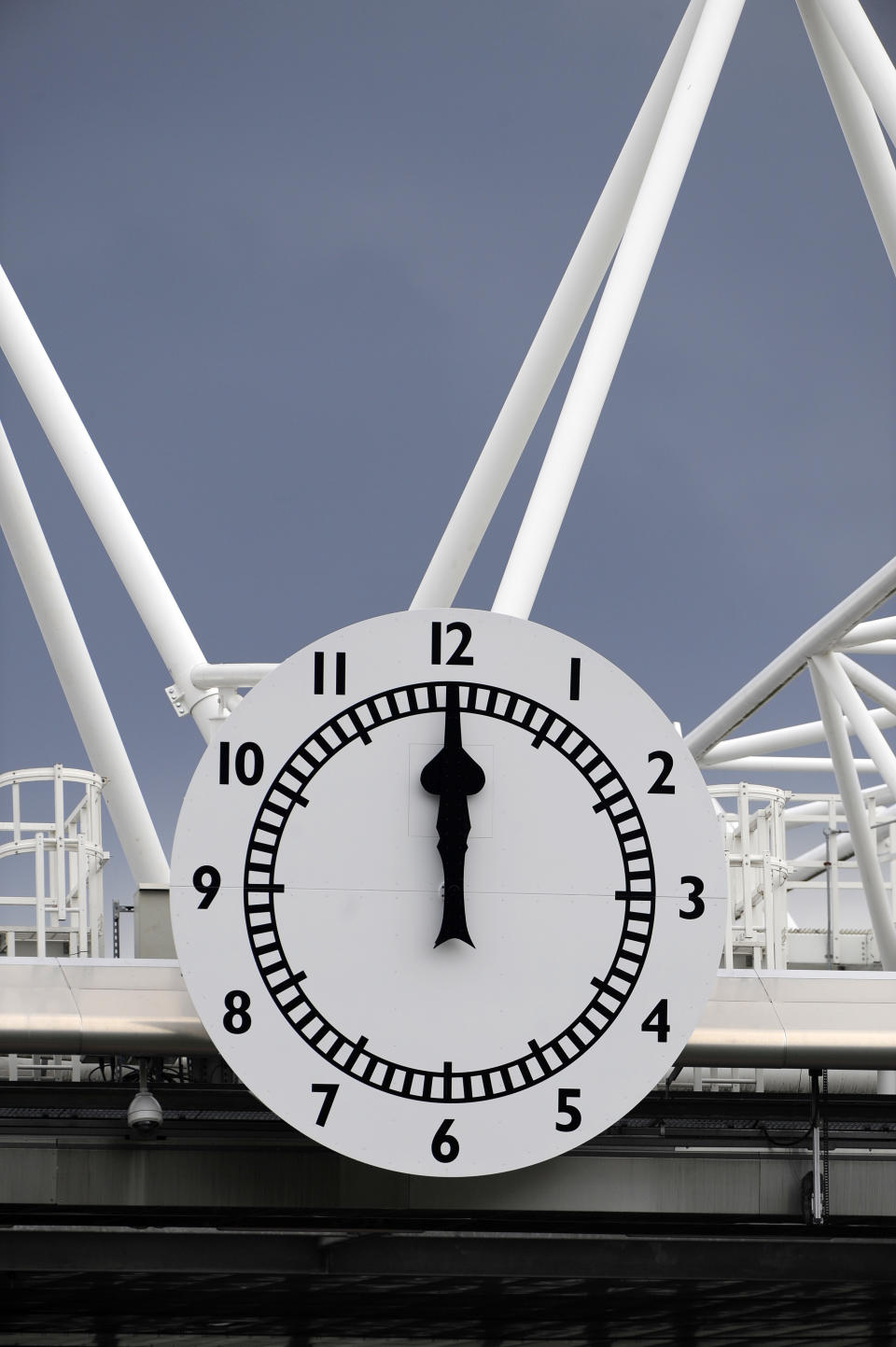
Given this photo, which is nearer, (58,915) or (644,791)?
(644,791)

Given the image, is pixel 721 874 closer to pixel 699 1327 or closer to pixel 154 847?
pixel 699 1327

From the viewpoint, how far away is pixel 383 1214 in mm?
10055

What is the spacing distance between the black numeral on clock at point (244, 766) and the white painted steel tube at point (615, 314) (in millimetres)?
4171

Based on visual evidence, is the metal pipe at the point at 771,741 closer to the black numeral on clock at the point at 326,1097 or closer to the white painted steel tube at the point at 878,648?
the white painted steel tube at the point at 878,648

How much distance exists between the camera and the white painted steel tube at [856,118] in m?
15.8

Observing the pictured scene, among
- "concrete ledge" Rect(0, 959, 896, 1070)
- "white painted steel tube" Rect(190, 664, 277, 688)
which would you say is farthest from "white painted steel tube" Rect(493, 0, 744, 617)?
"concrete ledge" Rect(0, 959, 896, 1070)

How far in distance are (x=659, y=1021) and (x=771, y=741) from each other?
19.4 meters

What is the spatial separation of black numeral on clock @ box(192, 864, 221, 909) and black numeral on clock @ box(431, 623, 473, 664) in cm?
142

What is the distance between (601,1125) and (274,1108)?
148cm

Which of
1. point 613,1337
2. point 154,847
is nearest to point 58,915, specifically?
point 154,847

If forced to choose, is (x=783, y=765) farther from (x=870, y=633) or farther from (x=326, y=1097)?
(x=326, y=1097)

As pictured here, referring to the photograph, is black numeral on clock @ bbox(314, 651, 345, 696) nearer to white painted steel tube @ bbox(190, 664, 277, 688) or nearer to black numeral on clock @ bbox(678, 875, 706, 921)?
black numeral on clock @ bbox(678, 875, 706, 921)

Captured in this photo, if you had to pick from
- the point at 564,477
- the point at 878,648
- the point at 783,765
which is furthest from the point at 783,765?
the point at 564,477

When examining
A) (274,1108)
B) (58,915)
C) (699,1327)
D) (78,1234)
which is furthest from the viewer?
(58,915)
